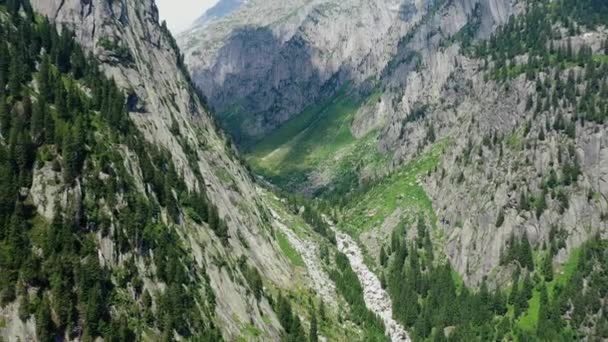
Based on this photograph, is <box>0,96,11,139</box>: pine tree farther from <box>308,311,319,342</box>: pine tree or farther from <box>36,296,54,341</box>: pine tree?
<box>308,311,319,342</box>: pine tree

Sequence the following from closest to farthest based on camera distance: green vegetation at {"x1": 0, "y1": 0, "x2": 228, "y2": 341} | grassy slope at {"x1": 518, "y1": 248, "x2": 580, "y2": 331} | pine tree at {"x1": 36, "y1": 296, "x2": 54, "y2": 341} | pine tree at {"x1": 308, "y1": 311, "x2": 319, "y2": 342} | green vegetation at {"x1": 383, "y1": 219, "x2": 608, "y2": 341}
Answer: pine tree at {"x1": 36, "y1": 296, "x2": 54, "y2": 341}
green vegetation at {"x1": 0, "y1": 0, "x2": 228, "y2": 341}
pine tree at {"x1": 308, "y1": 311, "x2": 319, "y2": 342}
green vegetation at {"x1": 383, "y1": 219, "x2": 608, "y2": 341}
grassy slope at {"x1": 518, "y1": 248, "x2": 580, "y2": 331}

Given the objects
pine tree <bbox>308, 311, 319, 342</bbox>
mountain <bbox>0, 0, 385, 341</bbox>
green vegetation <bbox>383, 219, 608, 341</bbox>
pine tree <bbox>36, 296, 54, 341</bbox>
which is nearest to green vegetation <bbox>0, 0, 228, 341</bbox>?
pine tree <bbox>36, 296, 54, 341</bbox>

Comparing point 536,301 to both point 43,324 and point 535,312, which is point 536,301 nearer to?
point 535,312

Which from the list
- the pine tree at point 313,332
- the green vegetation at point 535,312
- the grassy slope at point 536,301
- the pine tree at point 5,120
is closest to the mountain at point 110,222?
the pine tree at point 5,120

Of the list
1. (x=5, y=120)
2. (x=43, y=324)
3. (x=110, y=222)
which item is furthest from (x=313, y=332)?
(x=5, y=120)

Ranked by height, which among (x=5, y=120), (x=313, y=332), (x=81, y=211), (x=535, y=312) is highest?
(x=5, y=120)

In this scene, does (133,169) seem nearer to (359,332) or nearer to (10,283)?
(10,283)

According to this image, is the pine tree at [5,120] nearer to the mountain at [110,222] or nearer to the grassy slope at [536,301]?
the mountain at [110,222]

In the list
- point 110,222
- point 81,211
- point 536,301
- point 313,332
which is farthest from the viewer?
point 536,301
